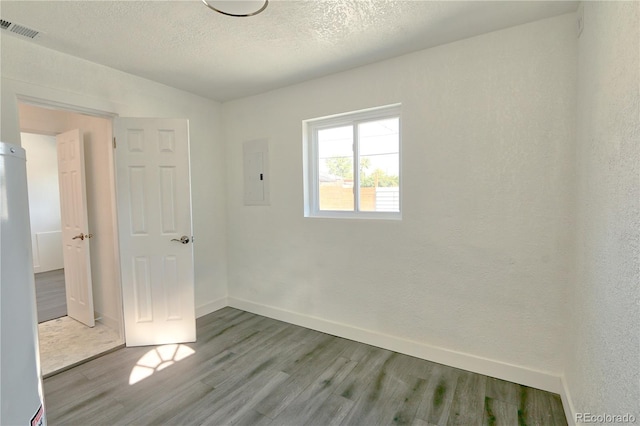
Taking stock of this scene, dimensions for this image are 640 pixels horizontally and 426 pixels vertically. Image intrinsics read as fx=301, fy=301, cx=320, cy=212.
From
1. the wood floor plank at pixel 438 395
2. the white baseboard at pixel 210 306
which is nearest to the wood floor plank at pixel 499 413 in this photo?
the wood floor plank at pixel 438 395

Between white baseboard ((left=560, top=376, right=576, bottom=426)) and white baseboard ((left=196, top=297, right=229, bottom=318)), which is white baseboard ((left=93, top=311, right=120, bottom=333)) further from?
white baseboard ((left=560, top=376, right=576, bottom=426))

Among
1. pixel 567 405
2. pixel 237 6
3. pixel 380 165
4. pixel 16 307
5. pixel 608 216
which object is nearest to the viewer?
pixel 16 307

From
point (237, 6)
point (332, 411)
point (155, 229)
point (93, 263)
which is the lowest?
point (332, 411)

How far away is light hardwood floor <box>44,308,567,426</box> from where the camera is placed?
1878 mm

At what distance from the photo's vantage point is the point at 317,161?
10.5 feet

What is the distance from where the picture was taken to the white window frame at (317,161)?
8.84ft

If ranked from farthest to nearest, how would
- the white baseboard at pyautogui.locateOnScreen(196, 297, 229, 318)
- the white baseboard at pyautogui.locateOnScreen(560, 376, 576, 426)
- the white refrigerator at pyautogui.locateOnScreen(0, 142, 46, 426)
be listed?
the white baseboard at pyautogui.locateOnScreen(196, 297, 229, 318) → the white baseboard at pyautogui.locateOnScreen(560, 376, 576, 426) → the white refrigerator at pyautogui.locateOnScreen(0, 142, 46, 426)

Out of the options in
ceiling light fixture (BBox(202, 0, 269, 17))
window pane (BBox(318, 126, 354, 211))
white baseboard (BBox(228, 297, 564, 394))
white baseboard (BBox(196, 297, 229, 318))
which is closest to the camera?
ceiling light fixture (BBox(202, 0, 269, 17))

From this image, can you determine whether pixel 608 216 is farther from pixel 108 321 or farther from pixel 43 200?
pixel 43 200

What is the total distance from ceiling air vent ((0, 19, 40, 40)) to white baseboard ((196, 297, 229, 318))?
277cm

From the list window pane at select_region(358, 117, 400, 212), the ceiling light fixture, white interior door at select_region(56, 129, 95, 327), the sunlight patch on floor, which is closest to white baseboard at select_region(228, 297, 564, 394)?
the sunlight patch on floor

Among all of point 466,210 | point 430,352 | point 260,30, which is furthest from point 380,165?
point 430,352

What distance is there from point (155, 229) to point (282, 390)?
1838mm

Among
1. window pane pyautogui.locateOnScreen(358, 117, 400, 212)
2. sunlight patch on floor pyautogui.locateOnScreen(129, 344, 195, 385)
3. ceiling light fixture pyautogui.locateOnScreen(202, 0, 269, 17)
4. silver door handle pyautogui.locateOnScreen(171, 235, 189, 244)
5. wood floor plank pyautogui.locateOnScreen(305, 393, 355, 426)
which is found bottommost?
wood floor plank pyautogui.locateOnScreen(305, 393, 355, 426)
